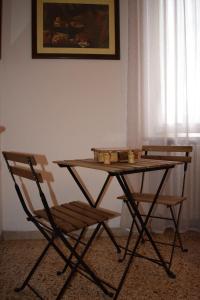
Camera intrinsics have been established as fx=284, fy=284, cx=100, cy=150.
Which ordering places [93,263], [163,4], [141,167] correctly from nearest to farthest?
[141,167] → [93,263] → [163,4]

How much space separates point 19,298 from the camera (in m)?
1.65

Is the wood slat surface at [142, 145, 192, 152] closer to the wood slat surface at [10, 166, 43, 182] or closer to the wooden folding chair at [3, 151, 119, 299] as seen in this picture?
the wooden folding chair at [3, 151, 119, 299]

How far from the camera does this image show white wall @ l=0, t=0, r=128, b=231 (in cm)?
257

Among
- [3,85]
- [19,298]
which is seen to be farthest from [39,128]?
[19,298]

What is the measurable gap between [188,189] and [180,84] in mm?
969

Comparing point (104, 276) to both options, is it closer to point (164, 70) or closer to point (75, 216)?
point (75, 216)

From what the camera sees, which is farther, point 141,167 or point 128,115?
point 128,115

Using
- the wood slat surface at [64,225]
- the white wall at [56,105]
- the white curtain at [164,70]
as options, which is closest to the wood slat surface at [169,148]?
the white curtain at [164,70]

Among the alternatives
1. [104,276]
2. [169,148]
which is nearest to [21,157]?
[104,276]

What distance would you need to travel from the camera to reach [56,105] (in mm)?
2613

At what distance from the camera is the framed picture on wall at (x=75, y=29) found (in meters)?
2.57

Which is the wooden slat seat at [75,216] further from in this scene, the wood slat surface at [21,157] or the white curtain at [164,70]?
the white curtain at [164,70]

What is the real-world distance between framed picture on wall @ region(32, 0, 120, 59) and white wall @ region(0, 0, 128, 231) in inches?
2.5

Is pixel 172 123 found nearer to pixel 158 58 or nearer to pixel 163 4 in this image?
pixel 158 58
